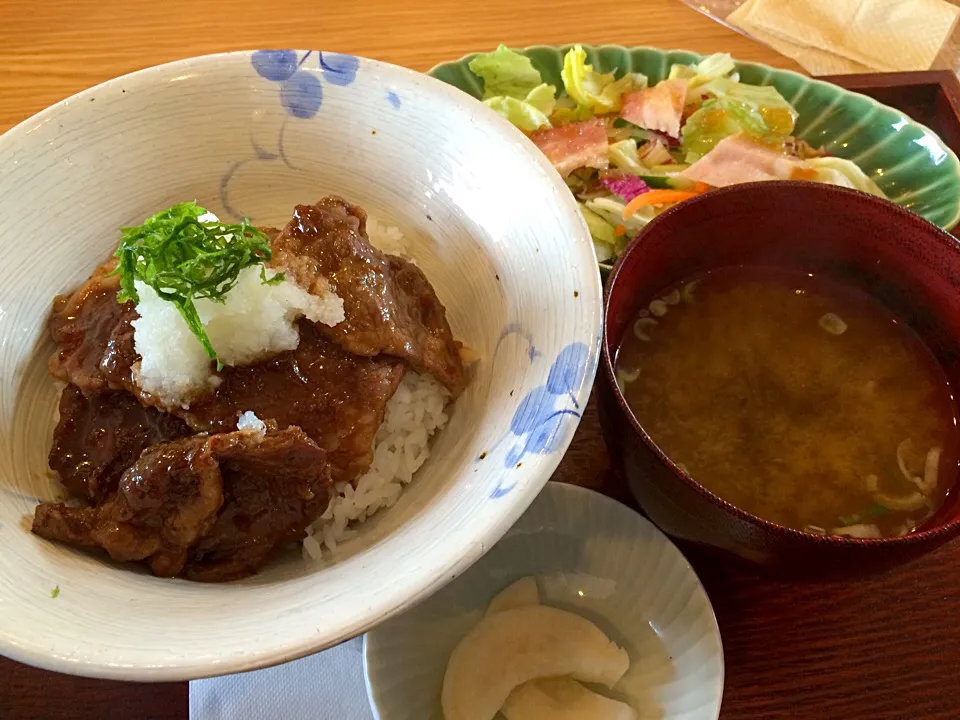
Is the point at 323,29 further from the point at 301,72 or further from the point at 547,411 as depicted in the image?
the point at 547,411

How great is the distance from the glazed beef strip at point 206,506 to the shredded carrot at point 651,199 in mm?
1358

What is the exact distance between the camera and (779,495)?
4.71ft

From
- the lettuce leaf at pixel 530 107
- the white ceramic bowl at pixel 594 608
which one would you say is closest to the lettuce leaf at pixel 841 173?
the lettuce leaf at pixel 530 107

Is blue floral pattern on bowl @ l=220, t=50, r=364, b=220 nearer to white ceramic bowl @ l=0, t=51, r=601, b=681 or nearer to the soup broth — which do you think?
white ceramic bowl @ l=0, t=51, r=601, b=681

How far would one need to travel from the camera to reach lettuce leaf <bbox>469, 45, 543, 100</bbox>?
8.18ft

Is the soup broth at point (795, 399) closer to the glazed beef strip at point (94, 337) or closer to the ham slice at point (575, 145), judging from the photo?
the ham slice at point (575, 145)

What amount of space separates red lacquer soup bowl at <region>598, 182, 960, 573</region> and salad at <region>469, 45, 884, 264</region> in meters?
0.67

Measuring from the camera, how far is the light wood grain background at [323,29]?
2717mm

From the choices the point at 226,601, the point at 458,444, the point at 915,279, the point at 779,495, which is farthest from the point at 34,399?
the point at 915,279

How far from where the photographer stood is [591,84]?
2.55 m

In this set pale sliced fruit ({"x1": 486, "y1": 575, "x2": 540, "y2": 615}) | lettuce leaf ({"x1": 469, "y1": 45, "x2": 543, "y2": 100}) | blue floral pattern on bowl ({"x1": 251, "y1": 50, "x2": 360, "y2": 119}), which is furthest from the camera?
lettuce leaf ({"x1": 469, "y1": 45, "x2": 543, "y2": 100})

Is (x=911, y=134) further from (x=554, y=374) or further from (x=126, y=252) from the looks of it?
(x=126, y=252)

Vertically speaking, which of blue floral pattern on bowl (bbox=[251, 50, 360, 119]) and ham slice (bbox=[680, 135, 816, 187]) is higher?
blue floral pattern on bowl (bbox=[251, 50, 360, 119])

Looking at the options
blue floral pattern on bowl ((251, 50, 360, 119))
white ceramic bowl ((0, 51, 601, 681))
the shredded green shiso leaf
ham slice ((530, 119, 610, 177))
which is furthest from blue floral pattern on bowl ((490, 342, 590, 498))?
ham slice ((530, 119, 610, 177))
